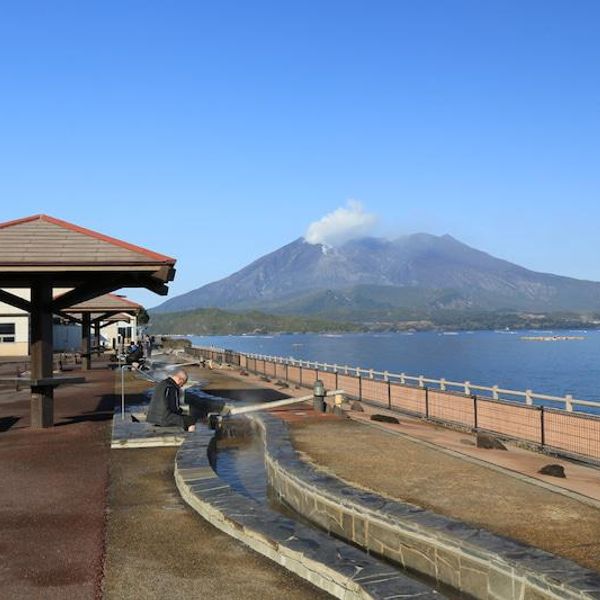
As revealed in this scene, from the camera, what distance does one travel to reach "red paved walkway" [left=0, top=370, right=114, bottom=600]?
18.7 feet

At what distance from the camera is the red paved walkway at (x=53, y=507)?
5699 mm

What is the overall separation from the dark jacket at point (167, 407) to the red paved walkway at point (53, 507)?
43.8 inches

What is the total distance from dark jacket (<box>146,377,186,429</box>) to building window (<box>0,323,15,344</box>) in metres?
49.2

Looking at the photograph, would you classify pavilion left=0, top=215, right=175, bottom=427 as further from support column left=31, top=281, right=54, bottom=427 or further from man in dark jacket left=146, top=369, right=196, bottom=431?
man in dark jacket left=146, top=369, right=196, bottom=431

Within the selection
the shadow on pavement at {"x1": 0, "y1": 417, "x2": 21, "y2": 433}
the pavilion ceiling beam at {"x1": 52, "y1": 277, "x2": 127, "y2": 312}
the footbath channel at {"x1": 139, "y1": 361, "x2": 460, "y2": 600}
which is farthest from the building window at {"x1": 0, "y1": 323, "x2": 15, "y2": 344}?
the pavilion ceiling beam at {"x1": 52, "y1": 277, "x2": 127, "y2": 312}

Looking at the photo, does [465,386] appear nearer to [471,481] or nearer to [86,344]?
[471,481]

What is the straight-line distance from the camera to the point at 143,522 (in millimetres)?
7348

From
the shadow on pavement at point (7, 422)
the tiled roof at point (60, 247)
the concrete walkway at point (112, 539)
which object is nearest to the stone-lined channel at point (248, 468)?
the concrete walkway at point (112, 539)

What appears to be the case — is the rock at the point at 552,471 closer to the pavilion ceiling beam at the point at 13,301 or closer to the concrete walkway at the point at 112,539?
the concrete walkway at the point at 112,539

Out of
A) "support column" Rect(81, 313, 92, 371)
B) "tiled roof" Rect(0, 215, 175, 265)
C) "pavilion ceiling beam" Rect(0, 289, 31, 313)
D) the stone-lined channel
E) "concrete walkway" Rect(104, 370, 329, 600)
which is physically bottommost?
the stone-lined channel

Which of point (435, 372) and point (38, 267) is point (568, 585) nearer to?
point (38, 267)

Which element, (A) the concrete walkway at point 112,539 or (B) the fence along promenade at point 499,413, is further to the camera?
(B) the fence along promenade at point 499,413

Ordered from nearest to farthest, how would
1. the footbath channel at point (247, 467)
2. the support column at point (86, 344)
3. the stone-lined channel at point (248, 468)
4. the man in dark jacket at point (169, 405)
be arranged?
the footbath channel at point (247, 467) → the stone-lined channel at point (248, 468) → the man in dark jacket at point (169, 405) → the support column at point (86, 344)

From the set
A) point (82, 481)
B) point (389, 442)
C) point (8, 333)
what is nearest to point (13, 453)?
point (82, 481)
